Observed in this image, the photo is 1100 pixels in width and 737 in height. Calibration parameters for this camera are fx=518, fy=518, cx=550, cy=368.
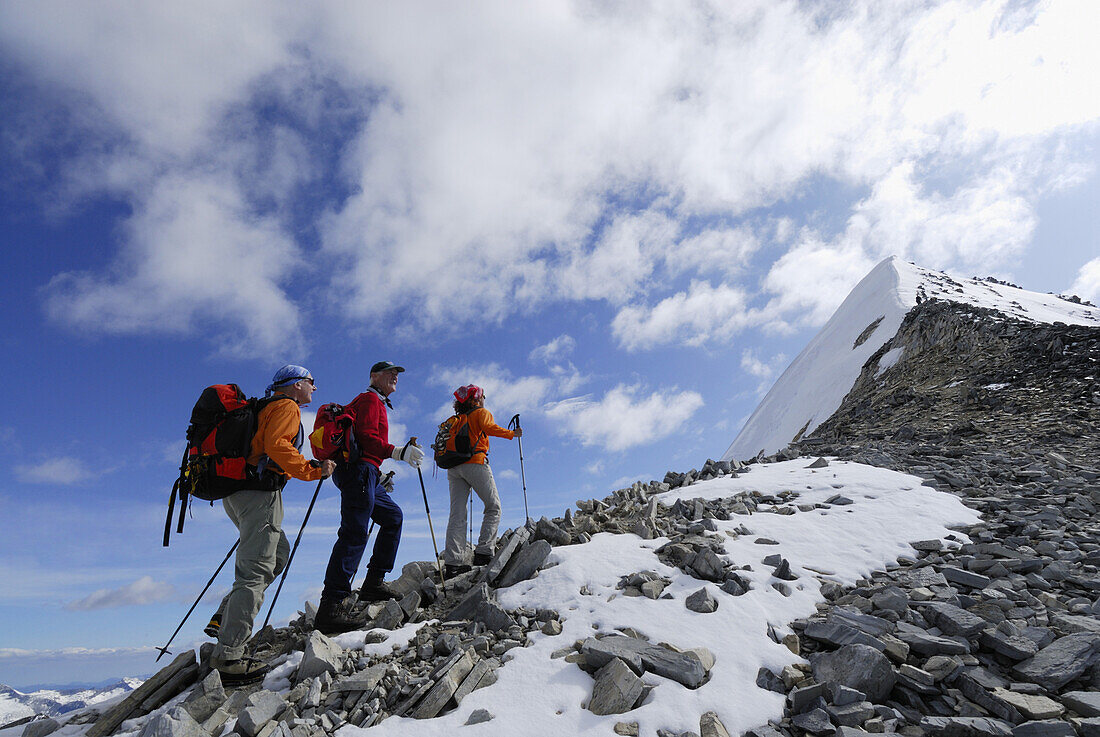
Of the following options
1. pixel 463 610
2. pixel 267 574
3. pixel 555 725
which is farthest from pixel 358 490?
pixel 555 725

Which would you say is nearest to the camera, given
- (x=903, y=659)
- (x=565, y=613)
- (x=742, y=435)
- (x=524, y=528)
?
(x=903, y=659)

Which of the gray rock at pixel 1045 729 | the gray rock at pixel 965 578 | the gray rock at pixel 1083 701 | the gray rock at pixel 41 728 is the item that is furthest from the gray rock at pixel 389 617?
the gray rock at pixel 965 578

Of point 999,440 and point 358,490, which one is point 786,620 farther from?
point 999,440

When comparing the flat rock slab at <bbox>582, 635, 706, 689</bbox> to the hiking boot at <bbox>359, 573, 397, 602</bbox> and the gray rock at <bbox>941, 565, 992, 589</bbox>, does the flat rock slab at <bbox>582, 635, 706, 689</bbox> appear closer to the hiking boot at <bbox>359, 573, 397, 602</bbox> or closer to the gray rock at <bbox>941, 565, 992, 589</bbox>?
the hiking boot at <bbox>359, 573, 397, 602</bbox>

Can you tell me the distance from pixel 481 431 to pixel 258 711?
4.46 metres

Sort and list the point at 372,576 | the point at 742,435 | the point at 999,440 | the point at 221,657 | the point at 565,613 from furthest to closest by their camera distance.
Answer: the point at 742,435 → the point at 999,440 → the point at 372,576 → the point at 565,613 → the point at 221,657

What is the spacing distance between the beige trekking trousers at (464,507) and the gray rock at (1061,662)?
624cm

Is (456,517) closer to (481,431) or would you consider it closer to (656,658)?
(481,431)

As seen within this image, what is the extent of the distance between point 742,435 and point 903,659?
44493mm

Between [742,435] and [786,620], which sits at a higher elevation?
[742,435]

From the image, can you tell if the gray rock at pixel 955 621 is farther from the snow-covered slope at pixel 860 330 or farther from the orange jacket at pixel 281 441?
the snow-covered slope at pixel 860 330

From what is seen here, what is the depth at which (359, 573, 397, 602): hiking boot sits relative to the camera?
6957 mm

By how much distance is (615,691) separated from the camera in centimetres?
438

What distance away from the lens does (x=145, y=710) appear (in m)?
5.26
